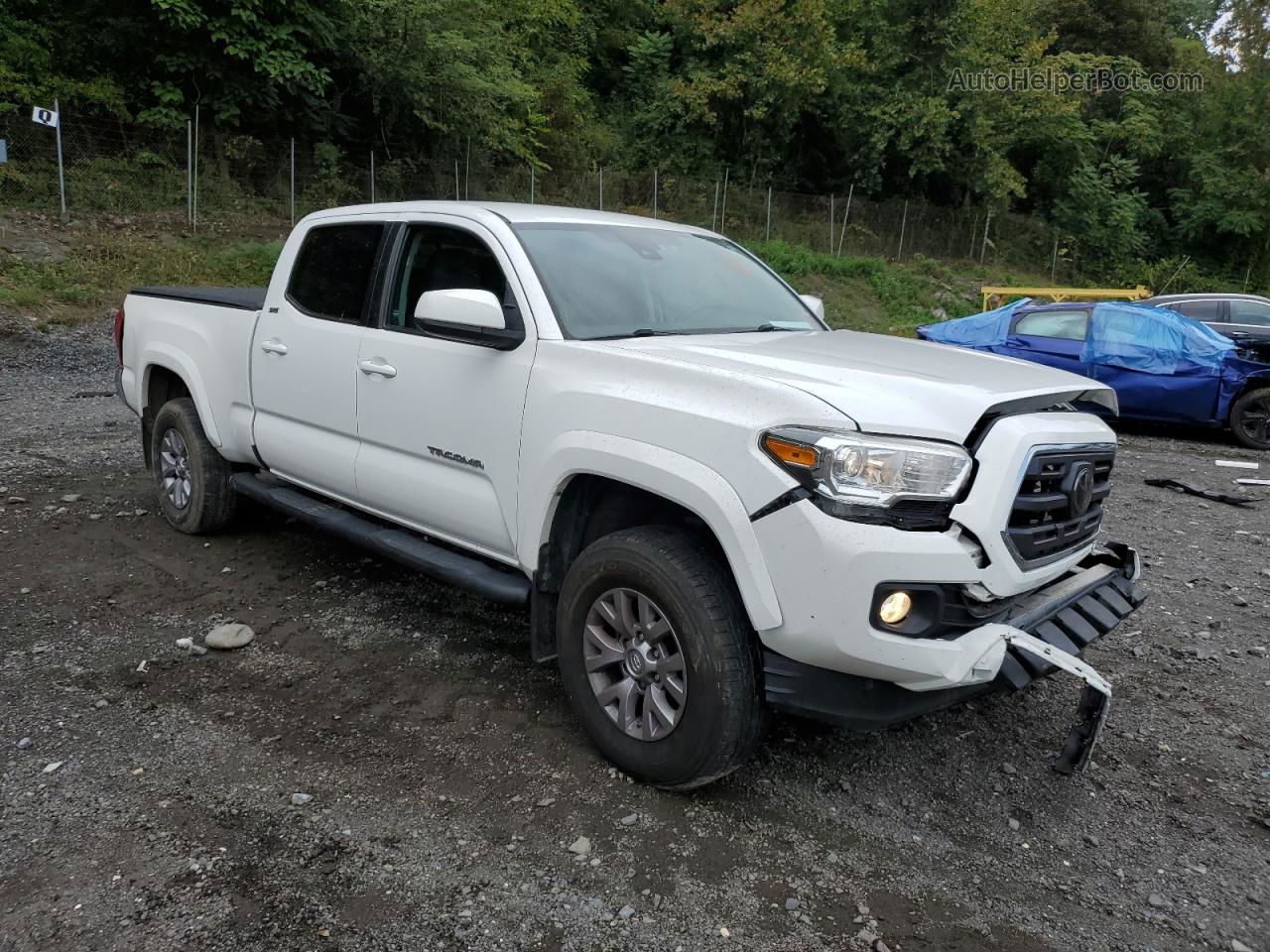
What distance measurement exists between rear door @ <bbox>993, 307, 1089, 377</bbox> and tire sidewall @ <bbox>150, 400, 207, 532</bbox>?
8954 millimetres

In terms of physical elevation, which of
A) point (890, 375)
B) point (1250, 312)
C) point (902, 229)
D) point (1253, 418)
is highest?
point (902, 229)

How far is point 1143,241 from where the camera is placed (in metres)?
32.6

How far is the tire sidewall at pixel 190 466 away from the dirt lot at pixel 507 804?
26.9 inches

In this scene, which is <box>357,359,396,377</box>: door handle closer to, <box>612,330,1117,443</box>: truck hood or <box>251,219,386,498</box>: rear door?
<box>251,219,386,498</box>: rear door

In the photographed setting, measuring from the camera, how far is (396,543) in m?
4.08

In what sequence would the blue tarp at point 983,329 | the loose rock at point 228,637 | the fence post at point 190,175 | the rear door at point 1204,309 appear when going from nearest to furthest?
the loose rock at point 228,637, the blue tarp at point 983,329, the rear door at point 1204,309, the fence post at point 190,175

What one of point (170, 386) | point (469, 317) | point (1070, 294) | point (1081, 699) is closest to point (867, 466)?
point (1081, 699)

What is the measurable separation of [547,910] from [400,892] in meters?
0.42

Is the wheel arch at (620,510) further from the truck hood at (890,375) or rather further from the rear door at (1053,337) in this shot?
→ the rear door at (1053,337)

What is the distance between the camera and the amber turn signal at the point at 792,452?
2.63 meters

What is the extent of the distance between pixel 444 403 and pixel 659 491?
1200 millimetres

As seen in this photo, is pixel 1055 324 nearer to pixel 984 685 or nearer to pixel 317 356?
pixel 317 356

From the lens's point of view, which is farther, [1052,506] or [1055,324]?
[1055,324]

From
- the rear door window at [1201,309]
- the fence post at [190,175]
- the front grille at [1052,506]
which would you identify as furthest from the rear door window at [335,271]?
the fence post at [190,175]
